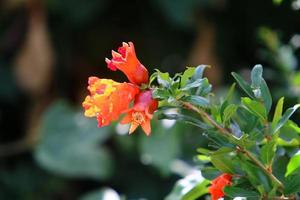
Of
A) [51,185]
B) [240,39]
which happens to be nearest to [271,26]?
[240,39]

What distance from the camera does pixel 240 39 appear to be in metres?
2.21

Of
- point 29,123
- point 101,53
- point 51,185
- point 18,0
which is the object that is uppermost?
point 18,0

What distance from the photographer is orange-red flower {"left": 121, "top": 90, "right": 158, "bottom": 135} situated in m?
0.65

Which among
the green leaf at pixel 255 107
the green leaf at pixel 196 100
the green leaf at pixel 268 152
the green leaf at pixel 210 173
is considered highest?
the green leaf at pixel 196 100

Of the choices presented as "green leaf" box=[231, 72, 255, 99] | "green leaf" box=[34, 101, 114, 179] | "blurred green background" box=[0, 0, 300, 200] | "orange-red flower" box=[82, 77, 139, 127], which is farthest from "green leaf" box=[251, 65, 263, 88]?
"green leaf" box=[34, 101, 114, 179]

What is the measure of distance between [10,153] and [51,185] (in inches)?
6.3

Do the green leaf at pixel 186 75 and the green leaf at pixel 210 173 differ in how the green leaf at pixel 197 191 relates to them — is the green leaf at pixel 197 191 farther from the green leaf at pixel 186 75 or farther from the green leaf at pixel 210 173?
the green leaf at pixel 186 75

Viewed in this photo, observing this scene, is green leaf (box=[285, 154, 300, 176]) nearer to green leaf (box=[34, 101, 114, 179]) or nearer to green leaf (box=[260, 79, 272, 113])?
green leaf (box=[260, 79, 272, 113])

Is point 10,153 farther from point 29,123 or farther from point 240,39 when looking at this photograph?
point 240,39

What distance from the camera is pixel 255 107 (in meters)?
0.69

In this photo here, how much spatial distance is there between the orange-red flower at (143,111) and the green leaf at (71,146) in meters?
1.27

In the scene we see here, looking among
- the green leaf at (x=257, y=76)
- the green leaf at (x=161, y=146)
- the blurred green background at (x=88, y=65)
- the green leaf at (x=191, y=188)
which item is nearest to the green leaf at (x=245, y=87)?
the green leaf at (x=257, y=76)

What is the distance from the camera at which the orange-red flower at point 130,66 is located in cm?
67

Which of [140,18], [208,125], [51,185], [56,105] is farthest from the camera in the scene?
[140,18]
